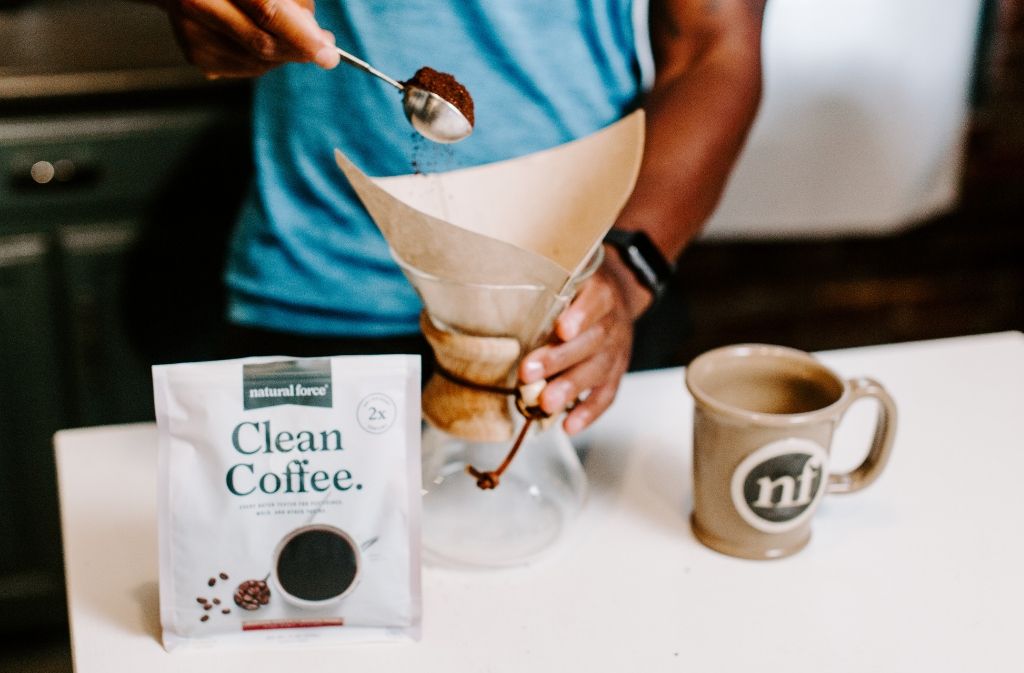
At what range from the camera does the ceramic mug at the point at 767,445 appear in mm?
725

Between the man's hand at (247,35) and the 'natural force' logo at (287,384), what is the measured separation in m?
0.27

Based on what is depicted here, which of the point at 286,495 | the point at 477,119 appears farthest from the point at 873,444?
the point at 477,119

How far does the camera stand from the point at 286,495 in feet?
2.18

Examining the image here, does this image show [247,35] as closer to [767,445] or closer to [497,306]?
[497,306]

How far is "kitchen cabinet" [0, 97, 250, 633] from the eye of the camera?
66.6 inches

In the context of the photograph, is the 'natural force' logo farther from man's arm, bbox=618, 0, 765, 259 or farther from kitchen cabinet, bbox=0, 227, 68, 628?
kitchen cabinet, bbox=0, 227, 68, 628

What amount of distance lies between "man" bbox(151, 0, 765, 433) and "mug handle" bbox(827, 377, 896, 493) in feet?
1.06

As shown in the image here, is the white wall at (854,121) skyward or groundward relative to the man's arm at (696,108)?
groundward

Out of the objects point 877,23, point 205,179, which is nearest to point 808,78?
point 877,23

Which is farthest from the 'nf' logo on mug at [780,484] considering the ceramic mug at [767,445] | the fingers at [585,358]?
the fingers at [585,358]

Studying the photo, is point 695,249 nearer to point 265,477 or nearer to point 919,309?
point 919,309

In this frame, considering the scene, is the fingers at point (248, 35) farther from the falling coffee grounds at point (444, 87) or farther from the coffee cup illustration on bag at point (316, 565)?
the coffee cup illustration on bag at point (316, 565)

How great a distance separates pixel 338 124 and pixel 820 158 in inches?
73.6

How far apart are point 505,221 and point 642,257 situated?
17 centimetres
